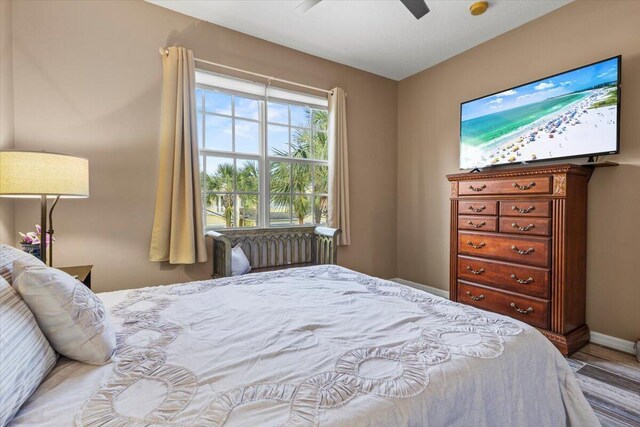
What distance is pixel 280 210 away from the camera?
3.51 metres

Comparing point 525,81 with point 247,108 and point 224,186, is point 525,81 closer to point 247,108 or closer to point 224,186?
point 247,108

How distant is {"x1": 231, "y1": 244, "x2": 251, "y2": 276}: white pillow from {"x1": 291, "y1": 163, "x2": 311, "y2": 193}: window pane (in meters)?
0.99

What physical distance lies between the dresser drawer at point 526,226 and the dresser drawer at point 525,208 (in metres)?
0.04

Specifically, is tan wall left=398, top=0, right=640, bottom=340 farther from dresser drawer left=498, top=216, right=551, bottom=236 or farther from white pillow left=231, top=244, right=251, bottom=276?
white pillow left=231, top=244, right=251, bottom=276

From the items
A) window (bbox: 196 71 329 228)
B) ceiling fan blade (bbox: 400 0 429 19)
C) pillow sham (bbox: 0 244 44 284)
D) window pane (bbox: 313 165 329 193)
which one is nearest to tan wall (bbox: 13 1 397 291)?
window (bbox: 196 71 329 228)

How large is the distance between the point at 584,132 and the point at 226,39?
3189 mm

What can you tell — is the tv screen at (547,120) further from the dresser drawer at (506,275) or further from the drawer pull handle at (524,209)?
the dresser drawer at (506,275)

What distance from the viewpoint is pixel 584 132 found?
2455 millimetres

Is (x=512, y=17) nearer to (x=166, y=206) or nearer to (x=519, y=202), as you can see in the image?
(x=519, y=202)

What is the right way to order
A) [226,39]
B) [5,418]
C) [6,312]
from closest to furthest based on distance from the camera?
[5,418], [6,312], [226,39]

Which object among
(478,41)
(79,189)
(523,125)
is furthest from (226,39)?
(523,125)

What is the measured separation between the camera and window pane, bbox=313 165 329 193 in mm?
3789

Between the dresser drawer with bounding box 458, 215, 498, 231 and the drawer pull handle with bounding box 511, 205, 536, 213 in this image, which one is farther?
the dresser drawer with bounding box 458, 215, 498, 231

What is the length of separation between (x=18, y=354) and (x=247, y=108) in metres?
2.92
